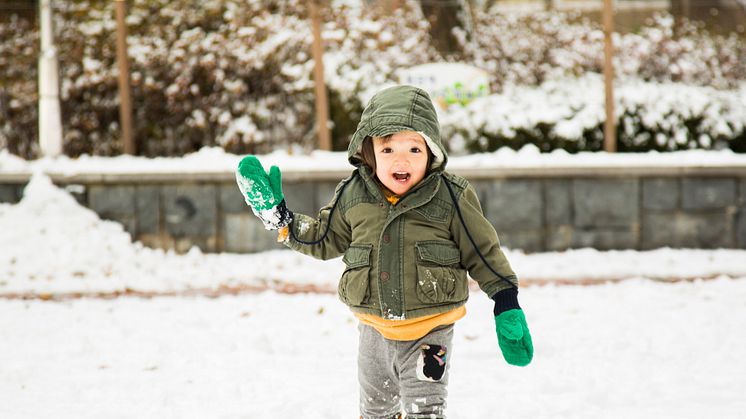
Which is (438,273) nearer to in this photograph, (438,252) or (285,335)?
(438,252)

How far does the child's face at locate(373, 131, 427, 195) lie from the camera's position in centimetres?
228

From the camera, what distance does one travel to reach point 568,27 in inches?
329

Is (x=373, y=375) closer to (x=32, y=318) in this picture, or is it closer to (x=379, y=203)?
(x=379, y=203)

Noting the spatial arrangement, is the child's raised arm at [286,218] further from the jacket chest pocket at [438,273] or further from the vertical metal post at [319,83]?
the vertical metal post at [319,83]

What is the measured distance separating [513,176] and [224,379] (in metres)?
3.39

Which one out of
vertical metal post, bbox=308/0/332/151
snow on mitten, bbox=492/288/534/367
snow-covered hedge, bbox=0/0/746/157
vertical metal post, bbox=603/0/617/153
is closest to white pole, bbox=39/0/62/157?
snow-covered hedge, bbox=0/0/746/157

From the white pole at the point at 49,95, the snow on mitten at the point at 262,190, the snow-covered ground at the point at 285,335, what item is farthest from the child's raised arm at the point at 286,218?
the white pole at the point at 49,95

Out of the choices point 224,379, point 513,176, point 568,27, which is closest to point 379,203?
point 224,379

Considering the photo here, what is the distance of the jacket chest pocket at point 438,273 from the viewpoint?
7.49ft

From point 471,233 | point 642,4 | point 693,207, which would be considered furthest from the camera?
point 642,4

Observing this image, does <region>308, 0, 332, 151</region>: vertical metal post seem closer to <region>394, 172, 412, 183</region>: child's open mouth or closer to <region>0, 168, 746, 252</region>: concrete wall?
<region>0, 168, 746, 252</region>: concrete wall

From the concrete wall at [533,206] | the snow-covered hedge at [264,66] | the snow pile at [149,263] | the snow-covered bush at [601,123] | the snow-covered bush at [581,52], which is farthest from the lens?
the snow-covered bush at [581,52]

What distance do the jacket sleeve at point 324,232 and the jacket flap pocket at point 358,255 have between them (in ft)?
0.29

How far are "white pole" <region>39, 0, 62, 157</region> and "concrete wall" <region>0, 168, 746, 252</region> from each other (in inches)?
39.6
